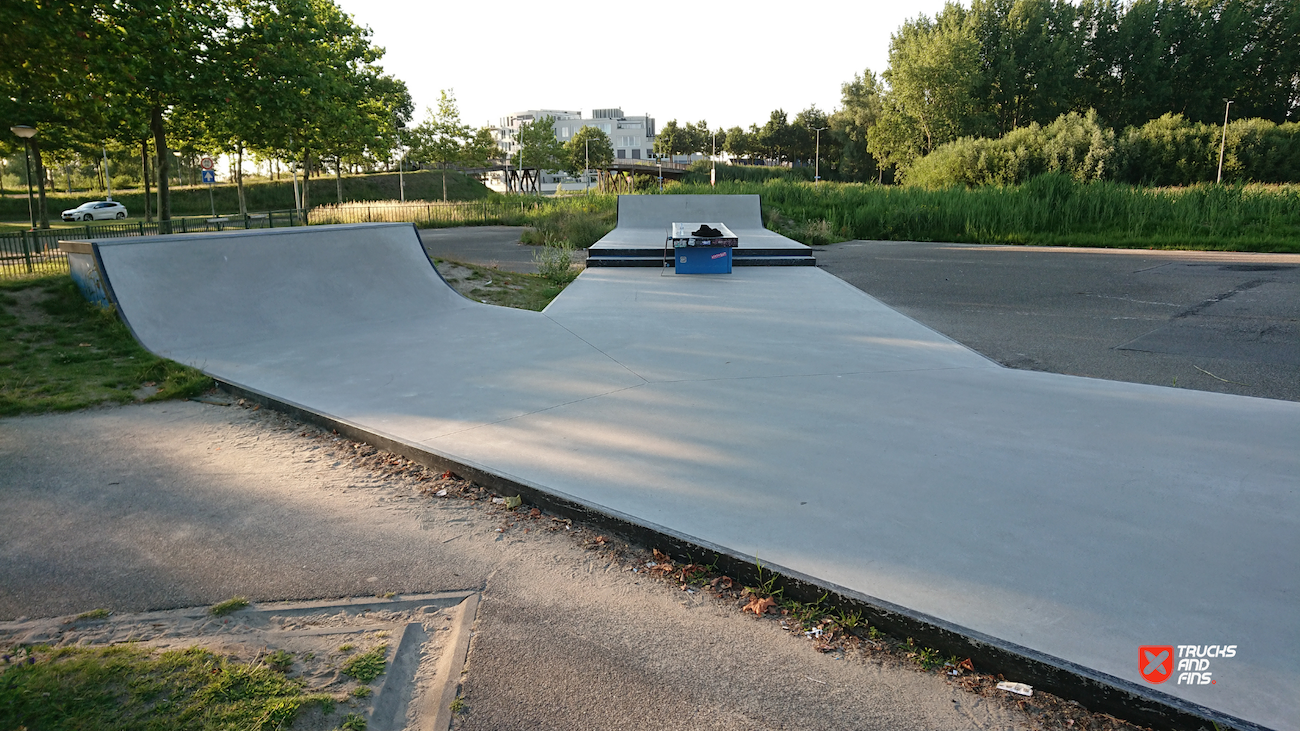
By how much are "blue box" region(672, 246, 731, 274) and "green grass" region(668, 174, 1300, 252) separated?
7861 millimetres

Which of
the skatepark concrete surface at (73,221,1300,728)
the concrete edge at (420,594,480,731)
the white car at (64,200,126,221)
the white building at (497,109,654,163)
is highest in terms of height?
the white building at (497,109,654,163)

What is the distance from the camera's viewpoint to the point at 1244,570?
8.80 ft

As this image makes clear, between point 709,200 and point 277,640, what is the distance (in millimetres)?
19028

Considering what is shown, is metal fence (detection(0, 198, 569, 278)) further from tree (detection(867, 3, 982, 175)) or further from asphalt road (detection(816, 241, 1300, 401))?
tree (detection(867, 3, 982, 175))

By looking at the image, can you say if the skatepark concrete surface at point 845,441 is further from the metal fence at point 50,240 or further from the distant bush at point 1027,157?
the distant bush at point 1027,157

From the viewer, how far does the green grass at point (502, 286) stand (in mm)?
9828

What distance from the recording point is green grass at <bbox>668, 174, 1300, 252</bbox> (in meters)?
18.5

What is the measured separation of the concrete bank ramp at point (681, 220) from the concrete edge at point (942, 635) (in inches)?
404

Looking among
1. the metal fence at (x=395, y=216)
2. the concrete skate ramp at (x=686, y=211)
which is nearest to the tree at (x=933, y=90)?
the metal fence at (x=395, y=216)

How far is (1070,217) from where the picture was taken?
66.9ft

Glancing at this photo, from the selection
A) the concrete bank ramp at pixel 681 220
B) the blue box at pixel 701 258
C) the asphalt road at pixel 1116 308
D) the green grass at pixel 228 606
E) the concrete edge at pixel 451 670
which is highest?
the concrete bank ramp at pixel 681 220

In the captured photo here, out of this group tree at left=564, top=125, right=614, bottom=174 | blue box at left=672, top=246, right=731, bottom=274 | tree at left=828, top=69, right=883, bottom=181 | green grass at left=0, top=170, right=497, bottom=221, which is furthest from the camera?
tree at left=564, top=125, right=614, bottom=174

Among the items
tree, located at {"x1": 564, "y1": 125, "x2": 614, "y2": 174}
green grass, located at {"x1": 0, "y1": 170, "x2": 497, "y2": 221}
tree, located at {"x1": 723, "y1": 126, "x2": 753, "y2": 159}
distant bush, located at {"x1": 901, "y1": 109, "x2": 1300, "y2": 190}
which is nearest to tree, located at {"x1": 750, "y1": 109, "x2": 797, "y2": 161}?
tree, located at {"x1": 723, "y1": 126, "x2": 753, "y2": 159}

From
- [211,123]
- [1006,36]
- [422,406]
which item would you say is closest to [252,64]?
[211,123]
